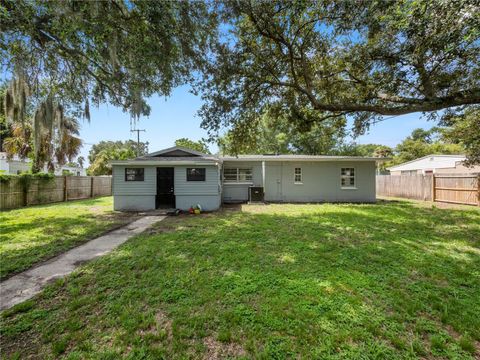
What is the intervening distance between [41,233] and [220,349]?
253 inches

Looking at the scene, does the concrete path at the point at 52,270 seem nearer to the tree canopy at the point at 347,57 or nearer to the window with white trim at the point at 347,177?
the tree canopy at the point at 347,57

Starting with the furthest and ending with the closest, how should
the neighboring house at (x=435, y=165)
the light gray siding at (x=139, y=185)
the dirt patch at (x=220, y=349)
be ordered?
the neighboring house at (x=435, y=165) → the light gray siding at (x=139, y=185) → the dirt patch at (x=220, y=349)

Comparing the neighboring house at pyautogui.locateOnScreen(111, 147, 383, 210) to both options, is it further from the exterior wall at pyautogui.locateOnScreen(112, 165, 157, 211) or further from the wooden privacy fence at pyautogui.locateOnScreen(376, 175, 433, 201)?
the wooden privacy fence at pyautogui.locateOnScreen(376, 175, 433, 201)

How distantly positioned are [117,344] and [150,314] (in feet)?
1.49

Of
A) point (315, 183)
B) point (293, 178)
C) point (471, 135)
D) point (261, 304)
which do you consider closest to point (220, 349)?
point (261, 304)

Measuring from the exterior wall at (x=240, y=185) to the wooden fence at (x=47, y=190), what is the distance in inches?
378

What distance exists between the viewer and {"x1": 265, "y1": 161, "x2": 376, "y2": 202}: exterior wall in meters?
12.3

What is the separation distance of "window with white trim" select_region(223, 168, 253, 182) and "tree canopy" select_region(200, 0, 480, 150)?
186 inches

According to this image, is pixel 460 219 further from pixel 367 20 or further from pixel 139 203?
pixel 139 203

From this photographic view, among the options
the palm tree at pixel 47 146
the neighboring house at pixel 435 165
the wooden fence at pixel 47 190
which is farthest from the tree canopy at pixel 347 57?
the neighboring house at pixel 435 165

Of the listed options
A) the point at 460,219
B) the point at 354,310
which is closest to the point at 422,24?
the point at 354,310

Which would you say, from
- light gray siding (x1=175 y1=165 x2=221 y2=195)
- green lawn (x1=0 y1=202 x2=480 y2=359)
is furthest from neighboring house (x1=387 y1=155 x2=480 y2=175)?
light gray siding (x1=175 y1=165 x2=221 y2=195)

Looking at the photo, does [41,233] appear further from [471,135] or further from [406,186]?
[406,186]

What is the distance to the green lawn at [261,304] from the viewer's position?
2049mm
